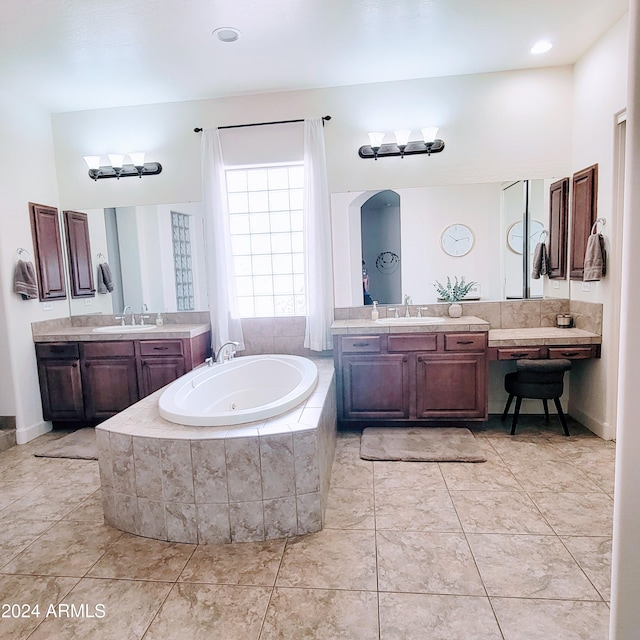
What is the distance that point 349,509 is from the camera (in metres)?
2.47

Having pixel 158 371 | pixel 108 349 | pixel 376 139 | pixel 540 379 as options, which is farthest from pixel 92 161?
pixel 540 379

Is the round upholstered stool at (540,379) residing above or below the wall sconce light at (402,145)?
below

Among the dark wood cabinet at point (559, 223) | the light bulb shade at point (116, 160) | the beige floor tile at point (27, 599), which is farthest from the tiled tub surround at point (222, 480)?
the light bulb shade at point (116, 160)

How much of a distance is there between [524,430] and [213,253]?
3.06 metres

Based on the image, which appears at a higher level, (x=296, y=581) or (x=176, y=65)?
(x=176, y=65)

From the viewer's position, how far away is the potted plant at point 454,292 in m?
3.82

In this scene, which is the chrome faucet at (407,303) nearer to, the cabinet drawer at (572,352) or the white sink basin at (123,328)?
the cabinet drawer at (572,352)

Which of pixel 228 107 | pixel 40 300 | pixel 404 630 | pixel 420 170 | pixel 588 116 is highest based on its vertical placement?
pixel 228 107

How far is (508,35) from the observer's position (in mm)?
3012

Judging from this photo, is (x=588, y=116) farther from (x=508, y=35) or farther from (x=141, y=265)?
(x=141, y=265)

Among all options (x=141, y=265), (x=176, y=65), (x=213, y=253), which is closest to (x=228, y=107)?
(x=176, y=65)

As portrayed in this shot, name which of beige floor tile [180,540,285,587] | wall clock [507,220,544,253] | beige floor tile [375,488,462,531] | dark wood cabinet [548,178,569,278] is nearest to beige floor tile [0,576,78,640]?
beige floor tile [180,540,285,587]

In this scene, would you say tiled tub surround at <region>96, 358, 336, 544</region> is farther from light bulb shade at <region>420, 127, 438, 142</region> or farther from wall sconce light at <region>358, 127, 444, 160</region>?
light bulb shade at <region>420, 127, 438, 142</region>

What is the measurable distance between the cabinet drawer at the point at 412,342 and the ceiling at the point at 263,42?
212 cm
